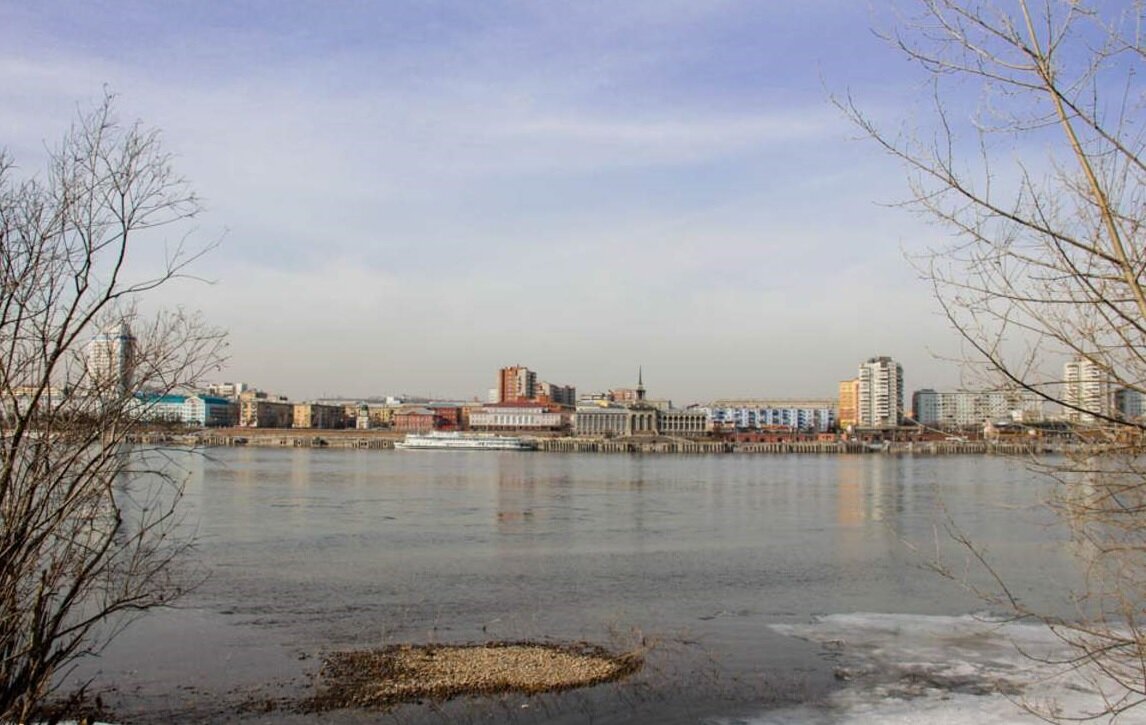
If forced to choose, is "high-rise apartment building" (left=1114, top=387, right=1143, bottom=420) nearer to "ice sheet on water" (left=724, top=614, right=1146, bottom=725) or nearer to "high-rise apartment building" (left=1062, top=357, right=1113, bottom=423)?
"high-rise apartment building" (left=1062, top=357, right=1113, bottom=423)

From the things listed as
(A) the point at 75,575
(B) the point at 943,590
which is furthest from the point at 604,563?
(A) the point at 75,575

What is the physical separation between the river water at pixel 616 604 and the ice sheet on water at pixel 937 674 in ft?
0.18

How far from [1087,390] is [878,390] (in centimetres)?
18221

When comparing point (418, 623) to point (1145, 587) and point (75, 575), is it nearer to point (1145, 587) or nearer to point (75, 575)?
point (75, 575)

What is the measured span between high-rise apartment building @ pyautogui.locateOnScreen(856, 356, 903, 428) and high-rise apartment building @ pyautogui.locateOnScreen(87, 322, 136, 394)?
6115 inches

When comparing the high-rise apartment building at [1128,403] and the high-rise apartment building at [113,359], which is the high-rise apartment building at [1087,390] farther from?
the high-rise apartment building at [113,359]

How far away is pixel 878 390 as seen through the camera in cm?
17825

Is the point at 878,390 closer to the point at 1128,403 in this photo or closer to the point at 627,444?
the point at 627,444

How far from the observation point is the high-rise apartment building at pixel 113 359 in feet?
20.4

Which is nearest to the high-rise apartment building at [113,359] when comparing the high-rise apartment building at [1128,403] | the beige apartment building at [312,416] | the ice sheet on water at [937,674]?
the high-rise apartment building at [1128,403]

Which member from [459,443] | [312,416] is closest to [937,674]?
[459,443]

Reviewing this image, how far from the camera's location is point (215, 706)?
11039mm

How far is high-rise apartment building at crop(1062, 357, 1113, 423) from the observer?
449 centimetres

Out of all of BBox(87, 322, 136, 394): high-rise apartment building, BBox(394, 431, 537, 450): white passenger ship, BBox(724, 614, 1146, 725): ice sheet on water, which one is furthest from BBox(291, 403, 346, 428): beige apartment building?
BBox(87, 322, 136, 394): high-rise apartment building
